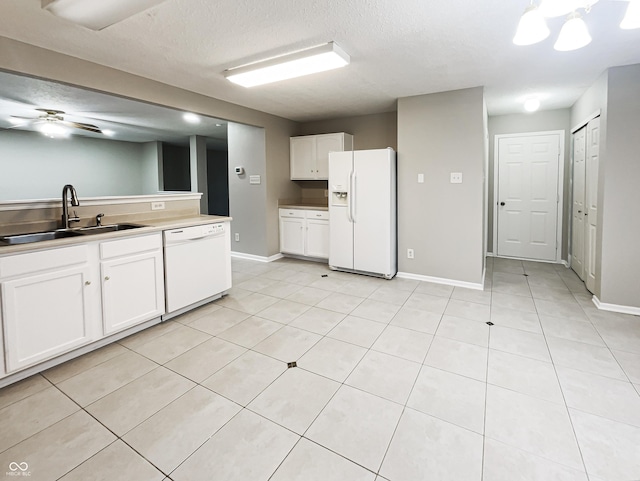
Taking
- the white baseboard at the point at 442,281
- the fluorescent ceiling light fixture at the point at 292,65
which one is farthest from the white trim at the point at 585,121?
the fluorescent ceiling light fixture at the point at 292,65

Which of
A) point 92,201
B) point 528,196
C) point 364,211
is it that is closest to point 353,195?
point 364,211

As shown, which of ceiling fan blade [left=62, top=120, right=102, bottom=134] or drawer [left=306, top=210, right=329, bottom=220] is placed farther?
drawer [left=306, top=210, right=329, bottom=220]

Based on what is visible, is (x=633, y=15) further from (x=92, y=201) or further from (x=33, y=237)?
(x=33, y=237)

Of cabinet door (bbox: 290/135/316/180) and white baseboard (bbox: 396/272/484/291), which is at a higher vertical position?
cabinet door (bbox: 290/135/316/180)

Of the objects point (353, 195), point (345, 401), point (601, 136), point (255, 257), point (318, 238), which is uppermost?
point (601, 136)

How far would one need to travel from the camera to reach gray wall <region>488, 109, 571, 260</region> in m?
4.91

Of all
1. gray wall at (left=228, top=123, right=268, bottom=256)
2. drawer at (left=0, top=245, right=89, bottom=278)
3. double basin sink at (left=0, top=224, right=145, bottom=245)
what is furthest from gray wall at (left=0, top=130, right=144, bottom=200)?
drawer at (left=0, top=245, right=89, bottom=278)

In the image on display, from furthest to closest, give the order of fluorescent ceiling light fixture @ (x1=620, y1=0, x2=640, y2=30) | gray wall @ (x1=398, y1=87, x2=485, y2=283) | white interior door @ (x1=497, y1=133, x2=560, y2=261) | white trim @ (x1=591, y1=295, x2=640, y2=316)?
1. white interior door @ (x1=497, y1=133, x2=560, y2=261)
2. gray wall @ (x1=398, y1=87, x2=485, y2=283)
3. white trim @ (x1=591, y1=295, x2=640, y2=316)
4. fluorescent ceiling light fixture @ (x1=620, y1=0, x2=640, y2=30)

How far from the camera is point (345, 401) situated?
6.32 feet

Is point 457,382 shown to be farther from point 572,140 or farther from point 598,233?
point 572,140

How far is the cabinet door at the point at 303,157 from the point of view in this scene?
17.8 ft

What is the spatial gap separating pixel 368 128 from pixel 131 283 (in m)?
4.12

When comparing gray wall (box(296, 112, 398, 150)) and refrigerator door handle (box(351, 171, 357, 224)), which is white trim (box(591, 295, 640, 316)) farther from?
gray wall (box(296, 112, 398, 150))

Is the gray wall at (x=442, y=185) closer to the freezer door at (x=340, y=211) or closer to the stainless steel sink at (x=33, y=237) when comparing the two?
the freezer door at (x=340, y=211)
